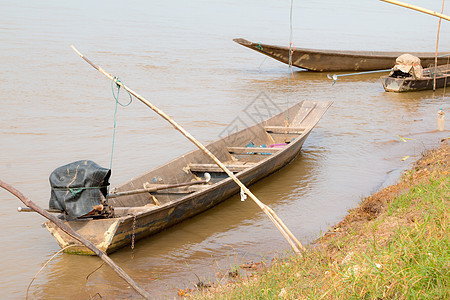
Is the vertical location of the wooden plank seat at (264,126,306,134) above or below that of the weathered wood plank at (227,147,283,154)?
above

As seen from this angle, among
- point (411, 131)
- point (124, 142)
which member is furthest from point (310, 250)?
point (411, 131)

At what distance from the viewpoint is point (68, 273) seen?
16.9ft

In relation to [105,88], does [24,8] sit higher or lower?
higher

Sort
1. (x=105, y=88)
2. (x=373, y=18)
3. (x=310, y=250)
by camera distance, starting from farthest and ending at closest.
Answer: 1. (x=373, y=18)
2. (x=105, y=88)
3. (x=310, y=250)

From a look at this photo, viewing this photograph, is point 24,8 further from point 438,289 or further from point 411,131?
point 438,289

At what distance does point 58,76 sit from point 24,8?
48.1 feet

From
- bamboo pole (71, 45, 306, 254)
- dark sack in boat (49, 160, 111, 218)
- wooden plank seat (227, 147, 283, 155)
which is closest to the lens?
bamboo pole (71, 45, 306, 254)

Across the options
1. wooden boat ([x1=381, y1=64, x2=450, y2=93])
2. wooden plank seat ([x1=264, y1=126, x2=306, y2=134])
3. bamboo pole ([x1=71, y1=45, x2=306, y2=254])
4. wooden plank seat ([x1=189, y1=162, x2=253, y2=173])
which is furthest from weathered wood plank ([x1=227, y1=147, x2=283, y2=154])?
wooden boat ([x1=381, y1=64, x2=450, y2=93])

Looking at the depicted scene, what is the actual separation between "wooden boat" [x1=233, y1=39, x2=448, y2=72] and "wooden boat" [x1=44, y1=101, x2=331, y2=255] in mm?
6181

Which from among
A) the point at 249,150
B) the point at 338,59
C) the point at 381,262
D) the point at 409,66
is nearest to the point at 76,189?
the point at 381,262

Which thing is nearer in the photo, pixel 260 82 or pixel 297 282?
pixel 297 282

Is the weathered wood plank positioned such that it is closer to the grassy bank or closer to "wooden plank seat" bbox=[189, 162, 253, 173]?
"wooden plank seat" bbox=[189, 162, 253, 173]

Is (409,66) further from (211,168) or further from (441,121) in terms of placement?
(211,168)

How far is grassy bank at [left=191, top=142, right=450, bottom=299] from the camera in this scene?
123 inches
